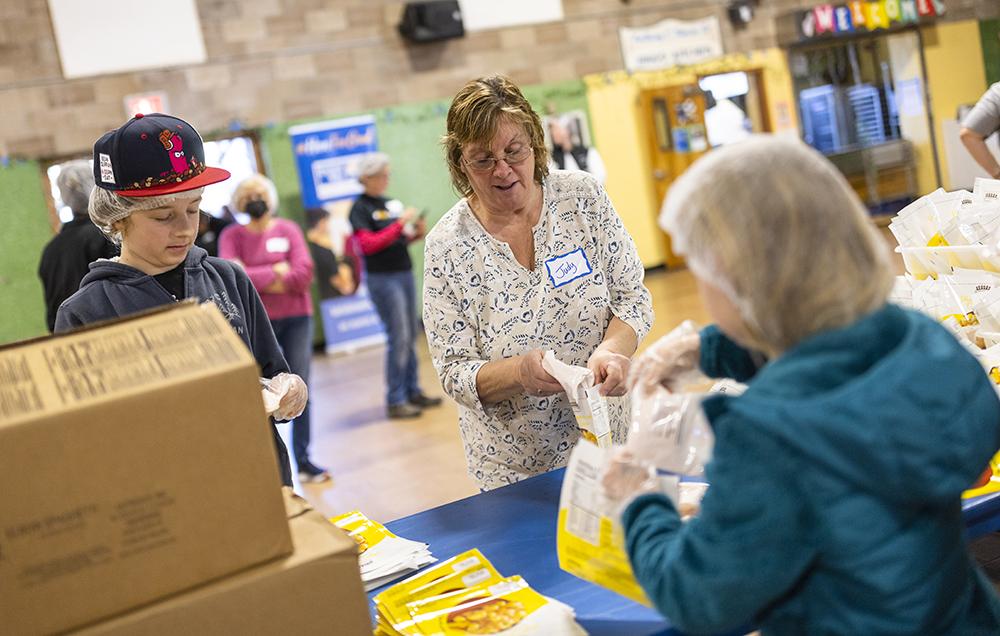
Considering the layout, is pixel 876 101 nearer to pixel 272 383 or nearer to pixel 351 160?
pixel 351 160

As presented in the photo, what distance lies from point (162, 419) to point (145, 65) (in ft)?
30.2

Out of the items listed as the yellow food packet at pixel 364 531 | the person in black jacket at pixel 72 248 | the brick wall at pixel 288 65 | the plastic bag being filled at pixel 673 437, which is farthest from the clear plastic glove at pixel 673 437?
the brick wall at pixel 288 65

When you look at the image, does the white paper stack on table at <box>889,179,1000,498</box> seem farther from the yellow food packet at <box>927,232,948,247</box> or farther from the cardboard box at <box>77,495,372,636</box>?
the cardboard box at <box>77,495,372,636</box>

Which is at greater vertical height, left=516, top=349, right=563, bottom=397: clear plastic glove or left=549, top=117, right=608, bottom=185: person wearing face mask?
left=549, top=117, right=608, bottom=185: person wearing face mask

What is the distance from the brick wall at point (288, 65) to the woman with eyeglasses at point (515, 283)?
8.01 m

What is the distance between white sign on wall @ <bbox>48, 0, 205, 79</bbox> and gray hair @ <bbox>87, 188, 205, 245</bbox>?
26.5ft

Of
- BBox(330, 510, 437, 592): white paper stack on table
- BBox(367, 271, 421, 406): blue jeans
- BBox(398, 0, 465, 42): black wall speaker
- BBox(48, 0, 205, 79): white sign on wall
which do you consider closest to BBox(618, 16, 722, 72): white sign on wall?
BBox(398, 0, 465, 42): black wall speaker

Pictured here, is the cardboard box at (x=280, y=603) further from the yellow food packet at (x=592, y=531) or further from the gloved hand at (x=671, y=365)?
the gloved hand at (x=671, y=365)

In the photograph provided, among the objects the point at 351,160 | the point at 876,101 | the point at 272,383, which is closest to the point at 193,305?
the point at 272,383

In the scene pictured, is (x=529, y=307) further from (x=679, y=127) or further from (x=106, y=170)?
(x=679, y=127)

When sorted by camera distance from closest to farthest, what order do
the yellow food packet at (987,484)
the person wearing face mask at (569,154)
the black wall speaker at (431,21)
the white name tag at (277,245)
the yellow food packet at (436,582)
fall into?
the yellow food packet at (436,582)
the yellow food packet at (987,484)
the white name tag at (277,245)
the person wearing face mask at (569,154)
the black wall speaker at (431,21)

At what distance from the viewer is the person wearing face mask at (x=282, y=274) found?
553 cm

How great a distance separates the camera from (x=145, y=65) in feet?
31.4

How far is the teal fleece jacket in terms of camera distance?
113cm
